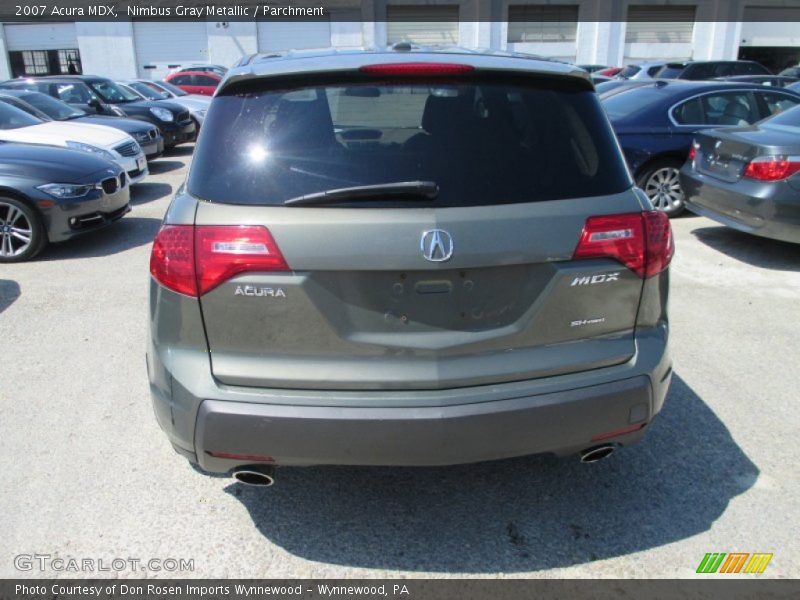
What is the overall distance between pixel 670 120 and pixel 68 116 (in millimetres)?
8865

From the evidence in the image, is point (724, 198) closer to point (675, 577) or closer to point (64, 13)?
point (675, 577)

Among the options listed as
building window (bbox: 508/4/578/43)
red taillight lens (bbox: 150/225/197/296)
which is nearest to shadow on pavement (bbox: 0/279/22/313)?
red taillight lens (bbox: 150/225/197/296)

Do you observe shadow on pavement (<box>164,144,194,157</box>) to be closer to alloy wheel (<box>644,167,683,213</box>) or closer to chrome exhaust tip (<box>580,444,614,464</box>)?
alloy wheel (<box>644,167,683,213</box>)

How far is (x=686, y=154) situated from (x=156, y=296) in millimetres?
7451

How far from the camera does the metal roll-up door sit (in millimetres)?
40125

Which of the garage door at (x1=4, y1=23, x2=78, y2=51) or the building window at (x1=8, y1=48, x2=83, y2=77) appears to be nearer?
the garage door at (x1=4, y1=23, x2=78, y2=51)

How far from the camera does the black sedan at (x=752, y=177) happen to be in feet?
19.7

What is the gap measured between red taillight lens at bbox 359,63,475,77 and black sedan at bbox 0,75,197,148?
38.1 feet

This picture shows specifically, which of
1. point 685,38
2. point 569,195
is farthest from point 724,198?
point 685,38

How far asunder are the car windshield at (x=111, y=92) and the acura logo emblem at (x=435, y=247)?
525 inches

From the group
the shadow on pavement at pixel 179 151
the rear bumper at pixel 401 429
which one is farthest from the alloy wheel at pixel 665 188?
the shadow on pavement at pixel 179 151

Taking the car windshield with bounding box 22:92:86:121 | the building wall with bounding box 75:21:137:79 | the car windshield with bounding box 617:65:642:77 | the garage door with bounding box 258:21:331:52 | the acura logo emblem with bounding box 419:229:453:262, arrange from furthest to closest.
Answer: the garage door with bounding box 258:21:331:52 < the building wall with bounding box 75:21:137:79 < the car windshield with bounding box 617:65:642:77 < the car windshield with bounding box 22:92:86:121 < the acura logo emblem with bounding box 419:229:453:262

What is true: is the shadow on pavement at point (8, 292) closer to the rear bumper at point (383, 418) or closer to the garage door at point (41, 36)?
the rear bumper at point (383, 418)

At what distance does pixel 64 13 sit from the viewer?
39344mm
